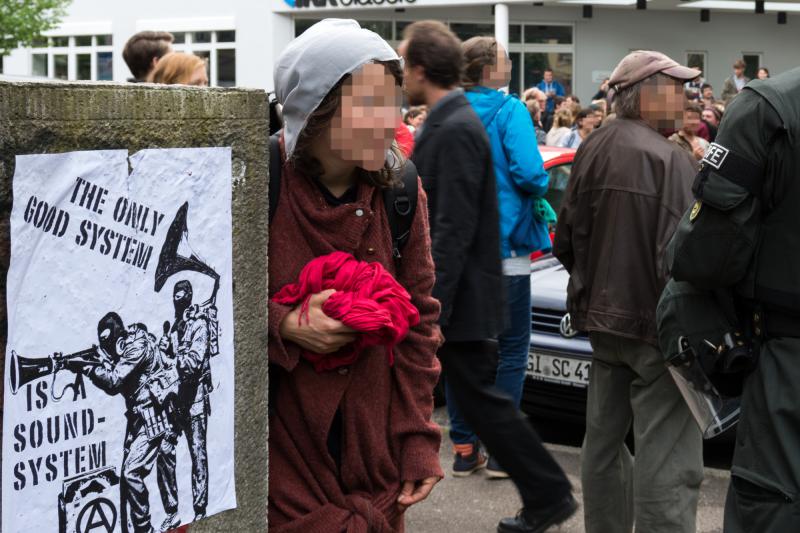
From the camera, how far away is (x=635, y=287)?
387cm

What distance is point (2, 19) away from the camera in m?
26.3

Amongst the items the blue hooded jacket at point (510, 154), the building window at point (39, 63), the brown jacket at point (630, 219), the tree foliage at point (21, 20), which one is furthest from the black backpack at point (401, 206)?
the building window at point (39, 63)

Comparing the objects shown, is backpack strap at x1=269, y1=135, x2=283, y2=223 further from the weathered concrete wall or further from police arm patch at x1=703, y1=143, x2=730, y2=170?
police arm patch at x1=703, y1=143, x2=730, y2=170

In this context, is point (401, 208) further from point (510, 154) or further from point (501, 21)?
point (501, 21)

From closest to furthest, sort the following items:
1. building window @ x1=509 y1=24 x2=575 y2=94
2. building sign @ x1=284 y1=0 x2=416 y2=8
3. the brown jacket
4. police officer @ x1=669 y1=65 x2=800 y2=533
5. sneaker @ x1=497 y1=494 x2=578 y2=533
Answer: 1. police officer @ x1=669 y1=65 x2=800 y2=533
2. sneaker @ x1=497 y1=494 x2=578 y2=533
3. the brown jacket
4. building sign @ x1=284 y1=0 x2=416 y2=8
5. building window @ x1=509 y1=24 x2=575 y2=94

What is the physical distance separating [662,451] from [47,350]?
2667 millimetres

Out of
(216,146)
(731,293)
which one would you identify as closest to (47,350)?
(216,146)

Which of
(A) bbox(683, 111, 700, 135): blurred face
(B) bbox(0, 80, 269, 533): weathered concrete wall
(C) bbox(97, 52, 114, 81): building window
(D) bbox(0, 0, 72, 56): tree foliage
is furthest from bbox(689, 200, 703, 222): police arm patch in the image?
(C) bbox(97, 52, 114, 81): building window

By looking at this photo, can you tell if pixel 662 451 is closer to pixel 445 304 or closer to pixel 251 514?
pixel 445 304

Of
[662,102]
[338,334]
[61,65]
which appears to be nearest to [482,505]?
[662,102]

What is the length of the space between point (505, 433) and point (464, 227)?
0.85m

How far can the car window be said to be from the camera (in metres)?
7.08

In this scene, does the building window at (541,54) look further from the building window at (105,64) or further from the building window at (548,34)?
the building window at (105,64)

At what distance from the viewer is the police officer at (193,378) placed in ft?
6.67
